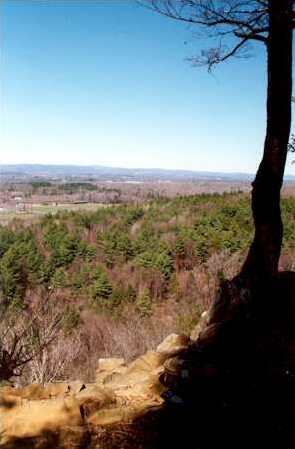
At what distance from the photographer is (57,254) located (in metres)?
55.5

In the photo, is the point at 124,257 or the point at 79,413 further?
the point at 124,257

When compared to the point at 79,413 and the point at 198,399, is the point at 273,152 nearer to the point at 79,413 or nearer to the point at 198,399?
the point at 198,399

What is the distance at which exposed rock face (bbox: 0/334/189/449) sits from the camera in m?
3.54

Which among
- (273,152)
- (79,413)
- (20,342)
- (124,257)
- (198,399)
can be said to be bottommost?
(124,257)

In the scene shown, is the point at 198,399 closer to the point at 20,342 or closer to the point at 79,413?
the point at 79,413

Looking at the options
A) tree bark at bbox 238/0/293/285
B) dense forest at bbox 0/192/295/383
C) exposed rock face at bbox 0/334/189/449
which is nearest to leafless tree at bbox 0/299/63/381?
exposed rock face at bbox 0/334/189/449

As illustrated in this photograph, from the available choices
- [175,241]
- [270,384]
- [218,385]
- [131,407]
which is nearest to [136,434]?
[131,407]

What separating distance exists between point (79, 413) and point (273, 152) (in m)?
3.46

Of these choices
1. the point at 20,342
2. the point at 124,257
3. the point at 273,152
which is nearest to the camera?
the point at 273,152

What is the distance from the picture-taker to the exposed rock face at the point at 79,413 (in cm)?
354

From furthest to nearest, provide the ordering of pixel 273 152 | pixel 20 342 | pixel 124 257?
pixel 124 257
pixel 20 342
pixel 273 152

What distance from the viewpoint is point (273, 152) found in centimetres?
486

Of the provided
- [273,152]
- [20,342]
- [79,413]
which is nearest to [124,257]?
[20,342]

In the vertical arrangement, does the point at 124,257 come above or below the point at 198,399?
below
